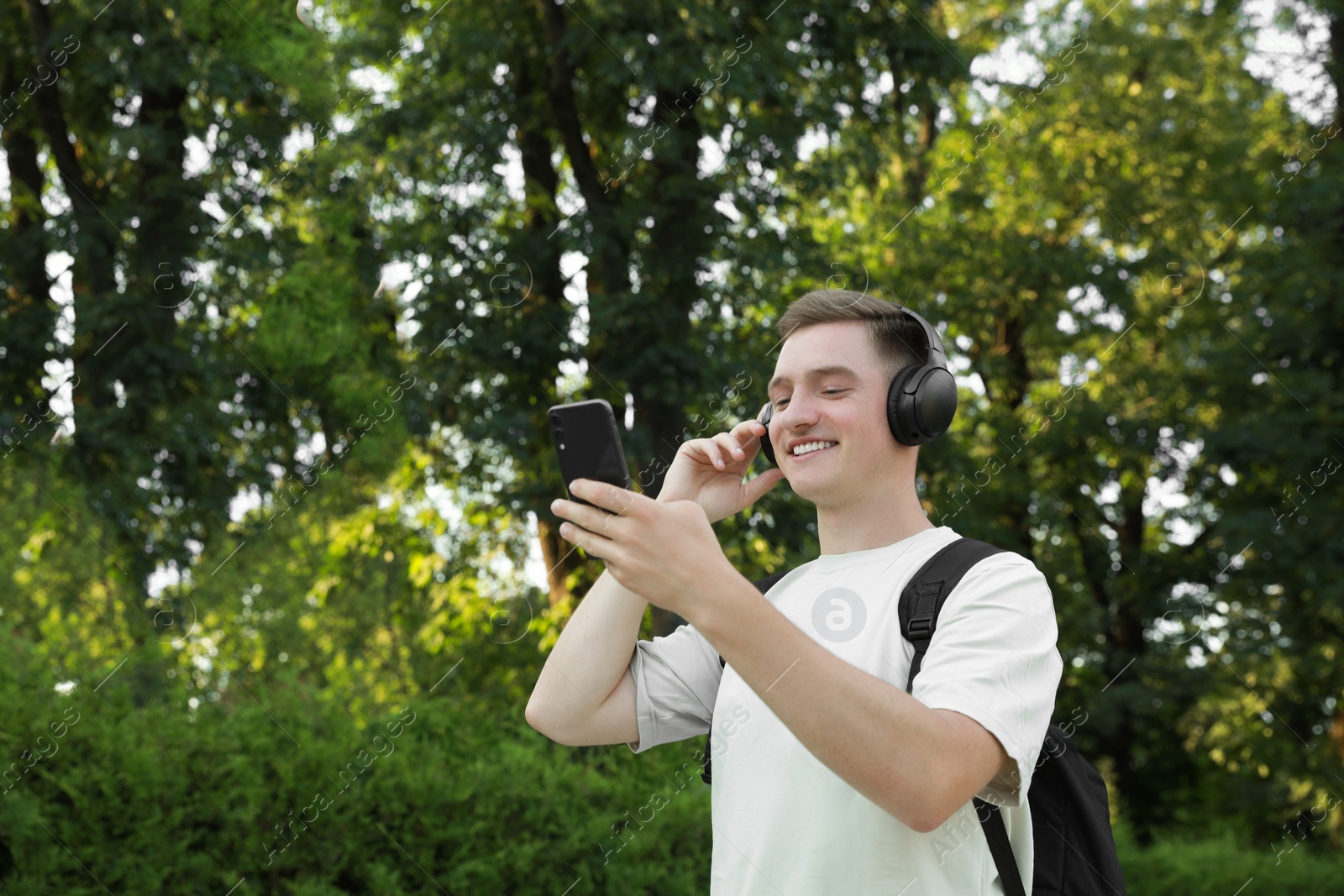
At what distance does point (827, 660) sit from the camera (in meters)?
1.50

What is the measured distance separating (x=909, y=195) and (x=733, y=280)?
4913mm

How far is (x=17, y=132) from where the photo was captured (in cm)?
1214

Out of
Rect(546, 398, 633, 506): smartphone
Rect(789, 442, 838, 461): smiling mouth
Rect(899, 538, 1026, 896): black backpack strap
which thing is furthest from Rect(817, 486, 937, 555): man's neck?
Rect(546, 398, 633, 506): smartphone

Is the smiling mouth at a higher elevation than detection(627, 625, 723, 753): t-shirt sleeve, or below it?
higher

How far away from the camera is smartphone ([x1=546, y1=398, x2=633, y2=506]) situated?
1.72m

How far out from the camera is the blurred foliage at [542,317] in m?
9.88

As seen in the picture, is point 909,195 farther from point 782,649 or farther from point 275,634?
point 782,649

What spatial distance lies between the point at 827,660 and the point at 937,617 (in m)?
0.42

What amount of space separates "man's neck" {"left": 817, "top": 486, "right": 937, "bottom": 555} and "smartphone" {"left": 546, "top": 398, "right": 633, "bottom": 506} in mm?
576

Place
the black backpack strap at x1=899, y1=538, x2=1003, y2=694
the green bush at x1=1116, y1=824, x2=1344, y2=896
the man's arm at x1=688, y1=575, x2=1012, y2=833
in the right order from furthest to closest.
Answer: the green bush at x1=1116, y1=824, x2=1344, y2=896
the black backpack strap at x1=899, y1=538, x2=1003, y2=694
the man's arm at x1=688, y1=575, x2=1012, y2=833

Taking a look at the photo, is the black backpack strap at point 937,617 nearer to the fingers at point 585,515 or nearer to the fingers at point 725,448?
the fingers at point 725,448

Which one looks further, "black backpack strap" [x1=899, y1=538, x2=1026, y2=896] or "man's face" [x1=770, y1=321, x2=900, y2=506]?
"man's face" [x1=770, y1=321, x2=900, y2=506]

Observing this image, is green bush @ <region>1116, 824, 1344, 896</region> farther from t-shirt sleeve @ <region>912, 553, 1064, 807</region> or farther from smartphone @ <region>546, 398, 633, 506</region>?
smartphone @ <region>546, 398, 633, 506</region>

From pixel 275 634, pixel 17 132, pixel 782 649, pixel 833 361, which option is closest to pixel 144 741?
pixel 833 361
